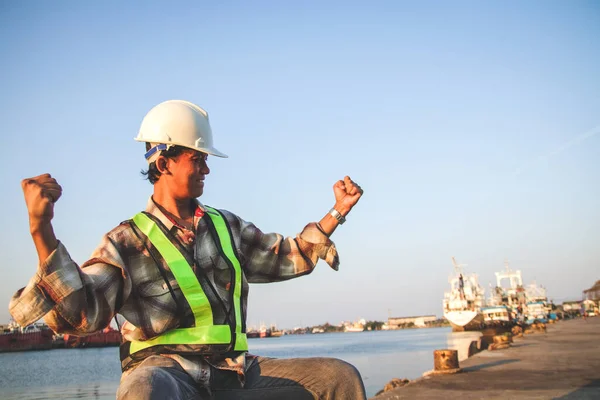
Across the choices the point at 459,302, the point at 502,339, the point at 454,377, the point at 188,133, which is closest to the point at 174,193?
the point at 188,133

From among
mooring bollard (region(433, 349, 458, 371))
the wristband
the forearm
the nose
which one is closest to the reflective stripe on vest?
the nose

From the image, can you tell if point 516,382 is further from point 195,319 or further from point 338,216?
point 195,319

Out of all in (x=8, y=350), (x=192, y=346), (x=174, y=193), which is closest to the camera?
(x=192, y=346)

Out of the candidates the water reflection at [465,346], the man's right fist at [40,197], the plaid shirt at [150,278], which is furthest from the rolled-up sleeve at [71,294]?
the water reflection at [465,346]

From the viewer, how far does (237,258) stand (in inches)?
98.1

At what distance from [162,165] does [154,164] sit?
5 cm

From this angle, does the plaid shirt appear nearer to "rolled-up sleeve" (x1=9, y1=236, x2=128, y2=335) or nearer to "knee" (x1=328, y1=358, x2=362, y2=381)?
"rolled-up sleeve" (x1=9, y1=236, x2=128, y2=335)

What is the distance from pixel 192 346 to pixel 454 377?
8.04m

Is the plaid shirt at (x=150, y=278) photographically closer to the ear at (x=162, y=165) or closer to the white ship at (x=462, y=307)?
the ear at (x=162, y=165)

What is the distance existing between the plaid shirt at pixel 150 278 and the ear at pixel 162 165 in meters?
0.16

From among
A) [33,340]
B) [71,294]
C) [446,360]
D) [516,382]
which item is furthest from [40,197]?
[33,340]

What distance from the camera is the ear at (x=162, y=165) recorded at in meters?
2.46

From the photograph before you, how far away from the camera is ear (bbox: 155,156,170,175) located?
2455 millimetres

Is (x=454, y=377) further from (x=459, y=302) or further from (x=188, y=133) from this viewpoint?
(x=459, y=302)
